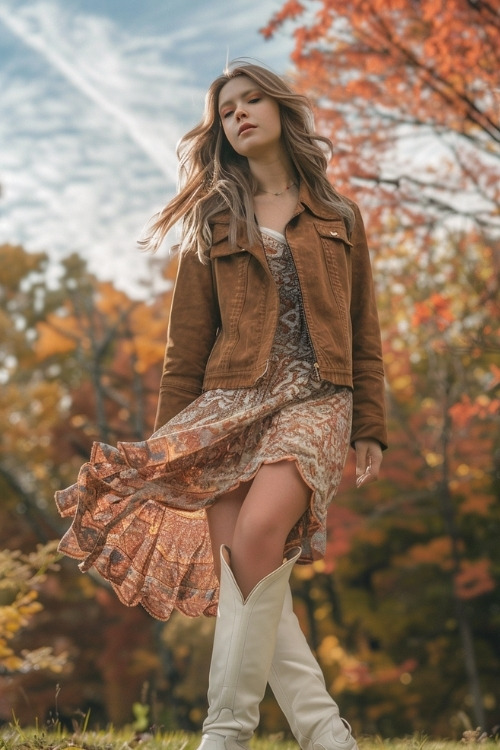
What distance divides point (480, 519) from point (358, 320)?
13246mm

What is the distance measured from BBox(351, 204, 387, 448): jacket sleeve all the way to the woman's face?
41 cm

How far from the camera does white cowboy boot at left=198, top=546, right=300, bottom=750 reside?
237 cm

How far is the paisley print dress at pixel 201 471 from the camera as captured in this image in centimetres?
265

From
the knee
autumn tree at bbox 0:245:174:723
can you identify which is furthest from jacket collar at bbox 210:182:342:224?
autumn tree at bbox 0:245:174:723

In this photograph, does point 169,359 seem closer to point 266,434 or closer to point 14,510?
point 266,434

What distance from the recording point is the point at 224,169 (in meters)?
3.20

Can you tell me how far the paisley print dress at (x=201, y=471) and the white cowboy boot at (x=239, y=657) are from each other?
0.27m

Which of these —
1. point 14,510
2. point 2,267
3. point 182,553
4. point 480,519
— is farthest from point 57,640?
point 182,553

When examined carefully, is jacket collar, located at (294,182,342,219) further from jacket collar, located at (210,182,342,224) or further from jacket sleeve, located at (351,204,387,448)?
jacket sleeve, located at (351,204,387,448)

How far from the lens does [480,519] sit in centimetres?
1557

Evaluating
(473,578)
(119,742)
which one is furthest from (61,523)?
(119,742)

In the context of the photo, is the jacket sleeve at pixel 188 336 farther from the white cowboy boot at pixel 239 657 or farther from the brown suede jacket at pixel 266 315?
the white cowboy boot at pixel 239 657

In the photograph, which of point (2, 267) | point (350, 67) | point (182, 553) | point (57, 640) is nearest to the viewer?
point (182, 553)

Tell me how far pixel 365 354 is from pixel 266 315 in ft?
1.54
